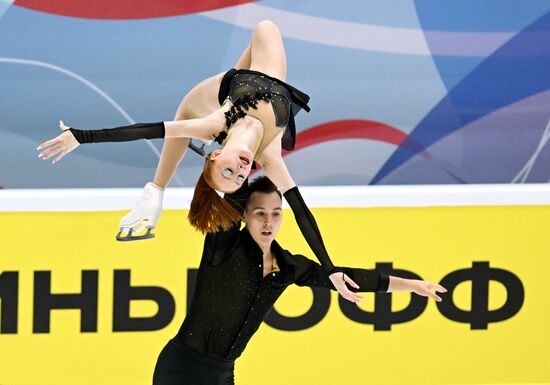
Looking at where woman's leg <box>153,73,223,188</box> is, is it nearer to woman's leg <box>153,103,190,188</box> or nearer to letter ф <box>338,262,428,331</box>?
woman's leg <box>153,103,190,188</box>

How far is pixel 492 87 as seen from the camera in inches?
206

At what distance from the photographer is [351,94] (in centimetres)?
512

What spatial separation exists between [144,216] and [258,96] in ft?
2.05

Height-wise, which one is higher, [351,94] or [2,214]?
[351,94]

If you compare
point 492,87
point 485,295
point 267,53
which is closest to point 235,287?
point 267,53

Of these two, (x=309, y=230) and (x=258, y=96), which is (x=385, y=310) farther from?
(x=258, y=96)

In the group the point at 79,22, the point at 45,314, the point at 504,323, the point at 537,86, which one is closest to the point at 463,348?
the point at 504,323

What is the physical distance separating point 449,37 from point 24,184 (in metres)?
2.04

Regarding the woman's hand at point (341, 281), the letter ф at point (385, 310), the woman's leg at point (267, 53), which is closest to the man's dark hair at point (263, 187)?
the woman's hand at point (341, 281)

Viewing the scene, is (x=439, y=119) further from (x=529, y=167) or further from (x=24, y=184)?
(x=24, y=184)

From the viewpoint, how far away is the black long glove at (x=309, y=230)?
3.47 meters

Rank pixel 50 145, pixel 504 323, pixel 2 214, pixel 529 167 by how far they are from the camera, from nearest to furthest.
Answer: 1. pixel 50 145
2. pixel 2 214
3. pixel 504 323
4. pixel 529 167

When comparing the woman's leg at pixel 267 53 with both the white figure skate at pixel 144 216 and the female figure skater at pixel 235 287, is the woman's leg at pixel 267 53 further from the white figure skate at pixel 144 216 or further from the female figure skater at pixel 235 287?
the white figure skate at pixel 144 216

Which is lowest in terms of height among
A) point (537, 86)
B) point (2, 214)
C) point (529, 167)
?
point (2, 214)
